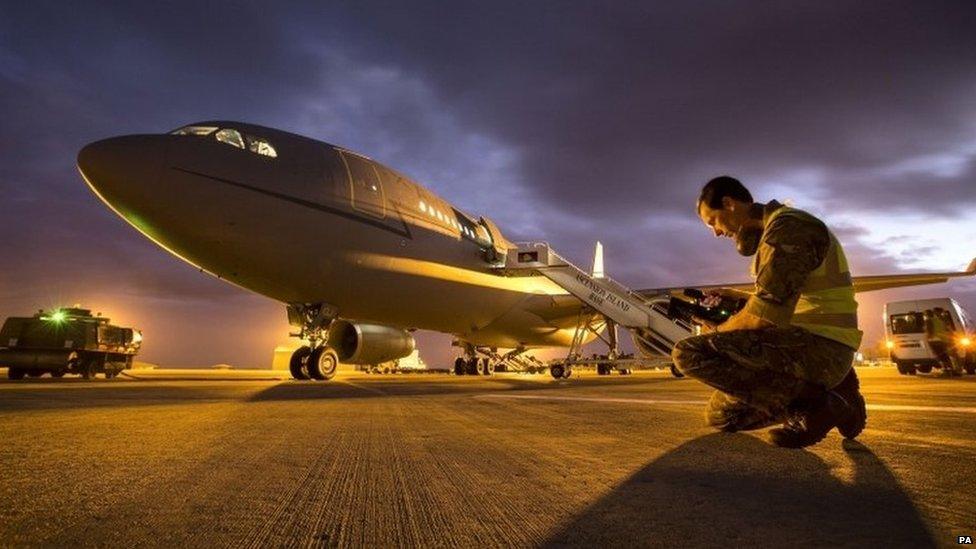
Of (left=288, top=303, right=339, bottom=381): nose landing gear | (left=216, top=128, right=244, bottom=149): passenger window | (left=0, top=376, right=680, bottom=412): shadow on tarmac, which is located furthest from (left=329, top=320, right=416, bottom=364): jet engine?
(left=216, top=128, right=244, bottom=149): passenger window

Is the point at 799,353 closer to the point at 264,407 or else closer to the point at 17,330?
the point at 264,407

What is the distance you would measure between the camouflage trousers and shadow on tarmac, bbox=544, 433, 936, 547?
0.31 metres

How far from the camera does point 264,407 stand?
211 inches

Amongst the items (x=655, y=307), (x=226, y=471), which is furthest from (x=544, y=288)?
(x=226, y=471)

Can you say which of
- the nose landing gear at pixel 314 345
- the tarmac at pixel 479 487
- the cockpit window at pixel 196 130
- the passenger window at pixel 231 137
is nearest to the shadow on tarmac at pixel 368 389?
the nose landing gear at pixel 314 345

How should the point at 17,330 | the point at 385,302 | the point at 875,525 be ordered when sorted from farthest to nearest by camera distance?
the point at 17,330 < the point at 385,302 < the point at 875,525

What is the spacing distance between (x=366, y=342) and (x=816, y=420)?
40.4 ft

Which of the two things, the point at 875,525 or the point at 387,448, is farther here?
the point at 387,448

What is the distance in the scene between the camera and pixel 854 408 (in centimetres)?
269

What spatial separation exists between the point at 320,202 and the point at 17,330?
36.6ft

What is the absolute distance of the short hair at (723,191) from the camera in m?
2.97

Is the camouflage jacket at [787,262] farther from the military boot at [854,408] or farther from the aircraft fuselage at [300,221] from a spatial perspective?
the aircraft fuselage at [300,221]

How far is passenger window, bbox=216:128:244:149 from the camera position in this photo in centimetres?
1021

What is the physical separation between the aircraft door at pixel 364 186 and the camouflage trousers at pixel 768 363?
387 inches
